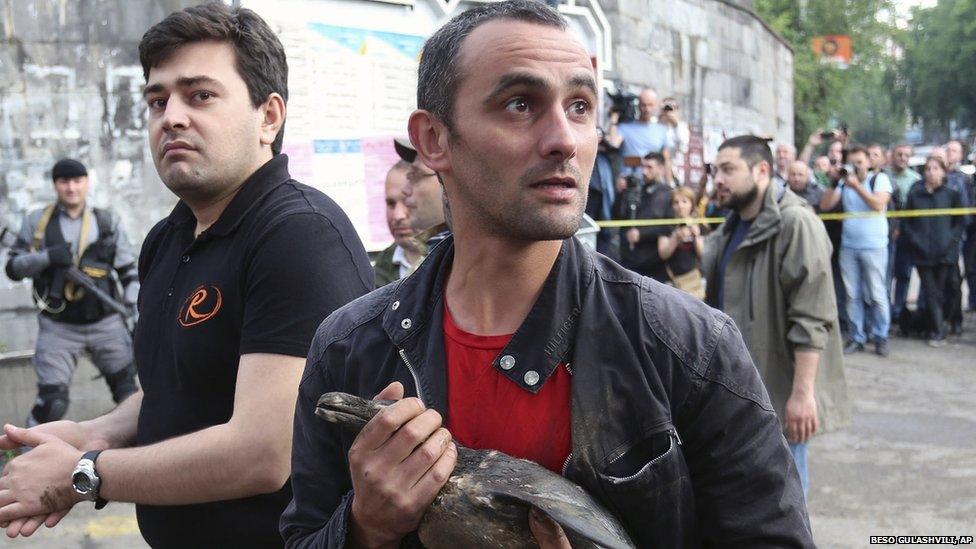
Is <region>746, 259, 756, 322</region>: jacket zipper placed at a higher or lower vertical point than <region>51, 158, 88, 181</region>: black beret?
lower

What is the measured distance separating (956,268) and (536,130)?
11.8m

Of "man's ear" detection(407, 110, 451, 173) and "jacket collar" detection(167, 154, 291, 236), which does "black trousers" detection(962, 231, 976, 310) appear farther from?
"man's ear" detection(407, 110, 451, 173)

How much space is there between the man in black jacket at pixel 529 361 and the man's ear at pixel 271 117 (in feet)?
2.95

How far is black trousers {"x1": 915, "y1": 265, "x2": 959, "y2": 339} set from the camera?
12.1 m

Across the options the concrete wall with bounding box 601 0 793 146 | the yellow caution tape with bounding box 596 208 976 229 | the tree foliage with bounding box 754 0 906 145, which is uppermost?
the tree foliage with bounding box 754 0 906 145

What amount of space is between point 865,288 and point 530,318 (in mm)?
10606

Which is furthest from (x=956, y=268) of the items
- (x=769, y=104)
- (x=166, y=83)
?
(x=166, y=83)

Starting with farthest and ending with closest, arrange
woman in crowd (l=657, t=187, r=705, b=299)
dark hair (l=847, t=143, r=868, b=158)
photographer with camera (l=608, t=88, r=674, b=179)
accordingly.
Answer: dark hair (l=847, t=143, r=868, b=158) < photographer with camera (l=608, t=88, r=674, b=179) < woman in crowd (l=657, t=187, r=705, b=299)

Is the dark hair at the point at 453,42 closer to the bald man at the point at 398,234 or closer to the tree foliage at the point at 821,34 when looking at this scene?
the bald man at the point at 398,234

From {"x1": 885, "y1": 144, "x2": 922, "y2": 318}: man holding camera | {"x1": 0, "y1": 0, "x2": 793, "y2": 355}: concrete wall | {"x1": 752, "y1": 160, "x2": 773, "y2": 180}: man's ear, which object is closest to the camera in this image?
{"x1": 752, "y1": 160, "x2": 773, "y2": 180}: man's ear

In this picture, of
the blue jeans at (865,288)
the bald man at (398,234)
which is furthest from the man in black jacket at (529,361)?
the blue jeans at (865,288)

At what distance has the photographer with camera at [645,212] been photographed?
364 inches

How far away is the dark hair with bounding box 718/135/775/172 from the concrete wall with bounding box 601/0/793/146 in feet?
21.2

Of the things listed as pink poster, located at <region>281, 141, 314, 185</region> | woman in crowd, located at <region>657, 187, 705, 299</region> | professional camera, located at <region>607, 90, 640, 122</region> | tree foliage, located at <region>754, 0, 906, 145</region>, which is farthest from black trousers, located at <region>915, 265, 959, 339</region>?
tree foliage, located at <region>754, 0, 906, 145</region>
